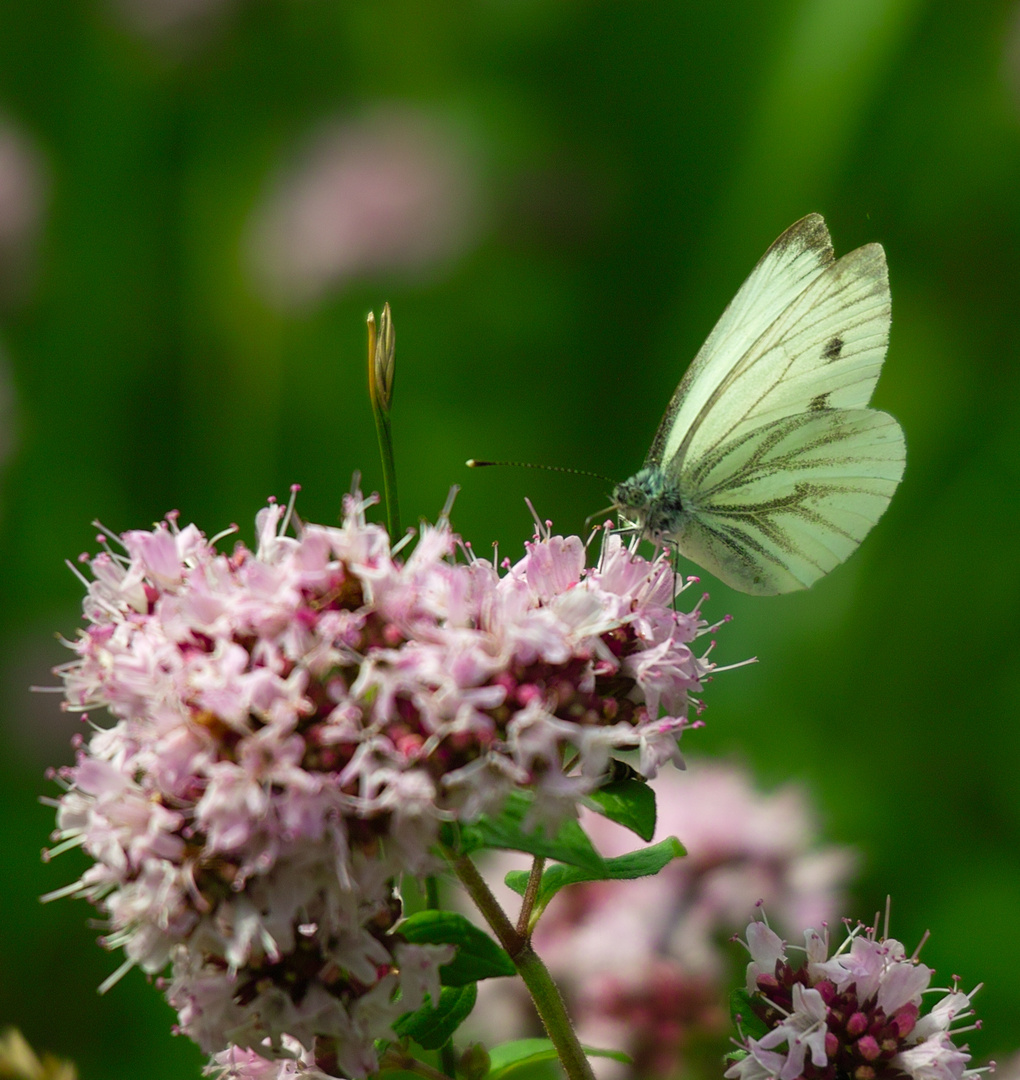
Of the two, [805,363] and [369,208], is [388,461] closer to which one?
[805,363]

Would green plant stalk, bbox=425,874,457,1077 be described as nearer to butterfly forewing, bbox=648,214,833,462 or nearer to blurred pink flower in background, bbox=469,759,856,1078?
blurred pink flower in background, bbox=469,759,856,1078

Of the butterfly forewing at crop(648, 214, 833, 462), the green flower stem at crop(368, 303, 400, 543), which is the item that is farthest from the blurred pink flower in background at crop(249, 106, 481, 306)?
the green flower stem at crop(368, 303, 400, 543)

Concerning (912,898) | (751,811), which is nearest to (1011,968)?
(912,898)

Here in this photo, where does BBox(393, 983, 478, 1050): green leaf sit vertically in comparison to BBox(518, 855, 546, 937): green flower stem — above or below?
below

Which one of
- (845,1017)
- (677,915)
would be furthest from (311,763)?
(677,915)

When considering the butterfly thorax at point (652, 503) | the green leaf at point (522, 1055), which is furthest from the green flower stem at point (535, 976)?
the butterfly thorax at point (652, 503)

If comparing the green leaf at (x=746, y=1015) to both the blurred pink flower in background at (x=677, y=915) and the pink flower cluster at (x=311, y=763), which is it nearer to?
the pink flower cluster at (x=311, y=763)

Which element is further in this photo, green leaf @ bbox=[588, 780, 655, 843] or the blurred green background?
the blurred green background
